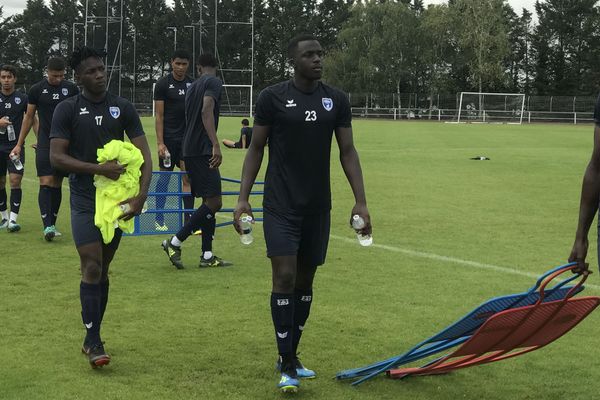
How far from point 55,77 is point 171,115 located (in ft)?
5.20

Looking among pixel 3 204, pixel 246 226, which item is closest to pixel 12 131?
pixel 3 204

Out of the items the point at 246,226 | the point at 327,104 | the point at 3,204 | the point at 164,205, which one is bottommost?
the point at 3,204

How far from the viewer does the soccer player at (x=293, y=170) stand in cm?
557

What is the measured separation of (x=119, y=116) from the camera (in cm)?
625

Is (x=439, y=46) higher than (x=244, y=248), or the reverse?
(x=439, y=46)

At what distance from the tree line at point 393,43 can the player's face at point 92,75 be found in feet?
214

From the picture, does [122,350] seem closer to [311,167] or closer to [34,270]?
[311,167]

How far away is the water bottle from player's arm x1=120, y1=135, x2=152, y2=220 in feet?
20.6

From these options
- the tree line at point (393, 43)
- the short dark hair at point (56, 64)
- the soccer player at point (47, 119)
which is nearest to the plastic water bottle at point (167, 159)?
the soccer player at point (47, 119)

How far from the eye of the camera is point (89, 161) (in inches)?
242

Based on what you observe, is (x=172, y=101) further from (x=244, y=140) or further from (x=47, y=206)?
(x=244, y=140)

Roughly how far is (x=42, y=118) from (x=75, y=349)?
567 cm

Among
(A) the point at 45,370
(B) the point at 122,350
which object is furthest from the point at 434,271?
(A) the point at 45,370

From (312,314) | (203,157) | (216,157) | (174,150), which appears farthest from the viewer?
(174,150)
